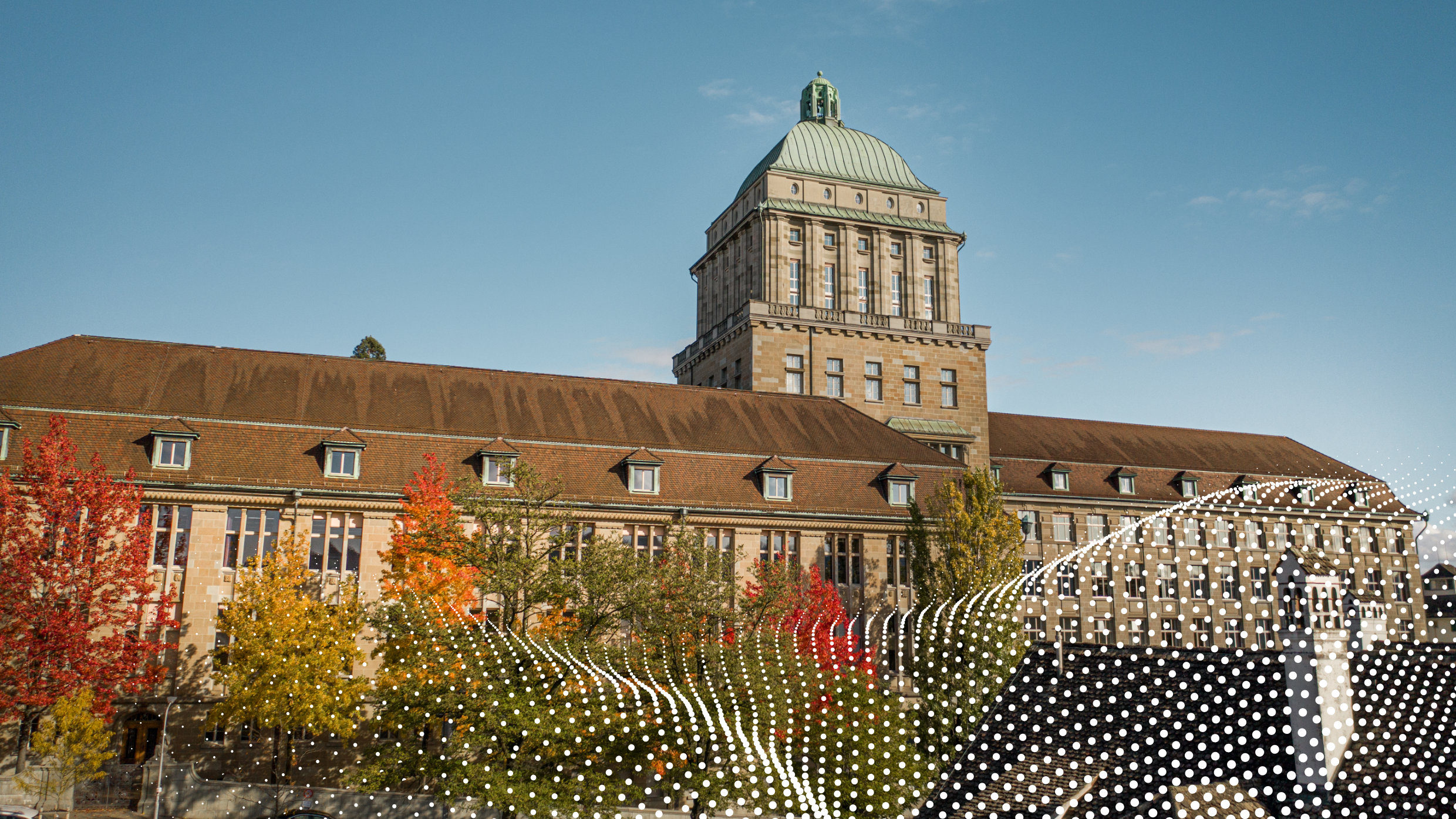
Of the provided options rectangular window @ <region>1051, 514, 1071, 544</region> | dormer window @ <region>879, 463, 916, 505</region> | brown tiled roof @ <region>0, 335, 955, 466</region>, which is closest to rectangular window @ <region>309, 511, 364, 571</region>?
brown tiled roof @ <region>0, 335, 955, 466</region>

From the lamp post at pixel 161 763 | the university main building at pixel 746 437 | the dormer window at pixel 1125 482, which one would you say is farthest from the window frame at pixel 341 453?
the dormer window at pixel 1125 482

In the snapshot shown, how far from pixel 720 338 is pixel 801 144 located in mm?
13920

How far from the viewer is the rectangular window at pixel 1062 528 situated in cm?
6231

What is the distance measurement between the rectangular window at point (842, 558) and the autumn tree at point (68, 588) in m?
26.5

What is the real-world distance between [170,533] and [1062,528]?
4663 cm

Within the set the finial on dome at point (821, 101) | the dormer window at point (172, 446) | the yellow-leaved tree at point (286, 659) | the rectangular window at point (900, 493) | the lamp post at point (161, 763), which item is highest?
the finial on dome at point (821, 101)

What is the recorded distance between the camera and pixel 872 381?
61.0 metres

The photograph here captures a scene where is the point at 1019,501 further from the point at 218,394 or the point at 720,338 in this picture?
the point at 218,394

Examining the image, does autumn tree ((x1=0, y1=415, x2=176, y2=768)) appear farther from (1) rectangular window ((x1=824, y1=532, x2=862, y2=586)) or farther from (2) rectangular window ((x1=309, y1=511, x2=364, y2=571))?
(1) rectangular window ((x1=824, y1=532, x2=862, y2=586))

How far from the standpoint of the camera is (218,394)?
144 feet

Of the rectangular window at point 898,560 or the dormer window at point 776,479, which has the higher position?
the dormer window at point 776,479

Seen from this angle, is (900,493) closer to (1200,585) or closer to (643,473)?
(643,473)

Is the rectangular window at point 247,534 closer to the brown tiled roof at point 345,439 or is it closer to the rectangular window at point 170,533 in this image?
the rectangular window at point 170,533

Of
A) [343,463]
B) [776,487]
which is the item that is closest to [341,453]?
[343,463]
